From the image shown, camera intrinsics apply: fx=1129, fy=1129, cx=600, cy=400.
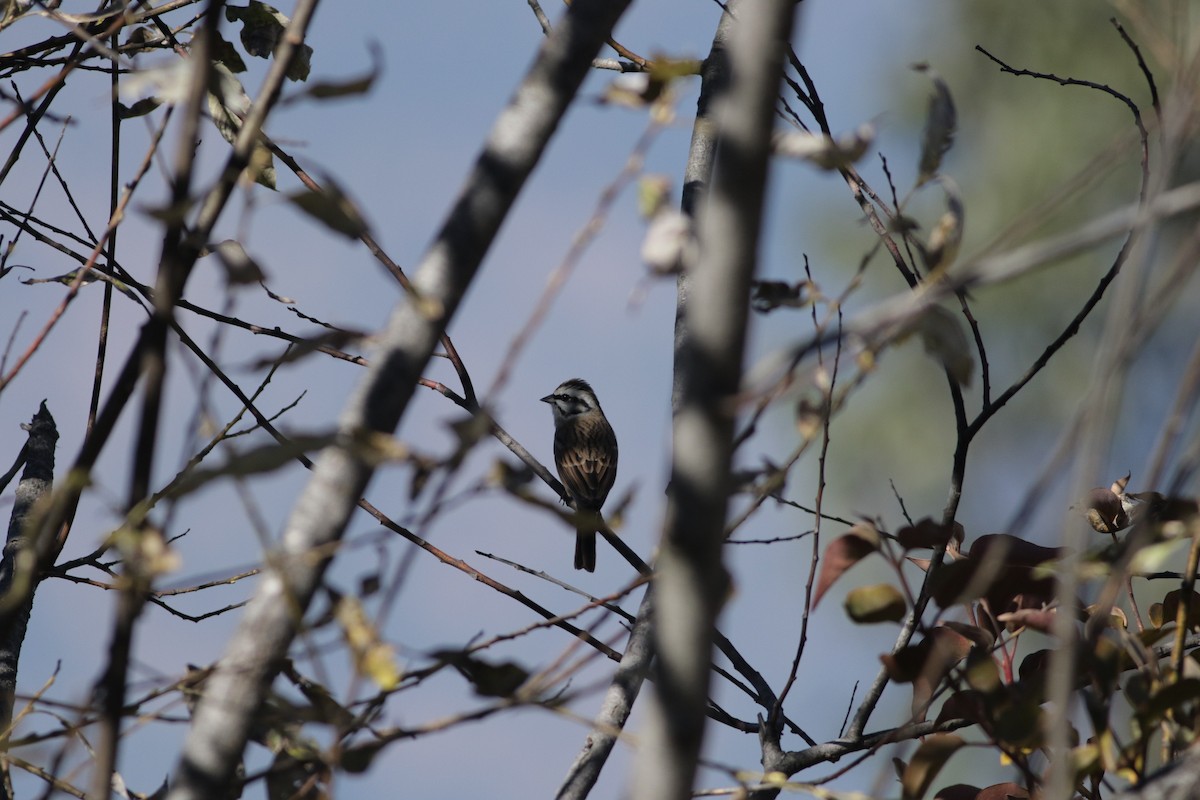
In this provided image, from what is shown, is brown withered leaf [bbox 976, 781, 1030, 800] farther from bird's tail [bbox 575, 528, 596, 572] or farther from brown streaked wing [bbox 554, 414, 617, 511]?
brown streaked wing [bbox 554, 414, 617, 511]

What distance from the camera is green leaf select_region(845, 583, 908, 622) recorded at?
1.60m

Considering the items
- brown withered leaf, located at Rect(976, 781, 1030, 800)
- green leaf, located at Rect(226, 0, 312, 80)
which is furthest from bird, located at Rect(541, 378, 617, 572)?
brown withered leaf, located at Rect(976, 781, 1030, 800)

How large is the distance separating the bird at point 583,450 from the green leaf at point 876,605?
530 centimetres

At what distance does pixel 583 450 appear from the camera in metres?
7.99

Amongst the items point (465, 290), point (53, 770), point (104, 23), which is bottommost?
point (53, 770)

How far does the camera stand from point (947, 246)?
140 cm

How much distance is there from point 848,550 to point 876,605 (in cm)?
9

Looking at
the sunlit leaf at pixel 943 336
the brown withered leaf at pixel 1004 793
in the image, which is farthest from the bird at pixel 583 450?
the sunlit leaf at pixel 943 336

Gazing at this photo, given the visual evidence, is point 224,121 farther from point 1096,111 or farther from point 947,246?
point 1096,111

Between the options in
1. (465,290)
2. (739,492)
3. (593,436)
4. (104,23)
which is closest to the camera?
(739,492)

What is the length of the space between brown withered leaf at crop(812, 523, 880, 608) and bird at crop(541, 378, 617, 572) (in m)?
5.27

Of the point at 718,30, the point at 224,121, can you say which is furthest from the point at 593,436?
the point at 224,121

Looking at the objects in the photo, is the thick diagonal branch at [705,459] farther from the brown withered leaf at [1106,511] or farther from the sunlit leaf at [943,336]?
the brown withered leaf at [1106,511]

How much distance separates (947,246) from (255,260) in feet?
2.90
